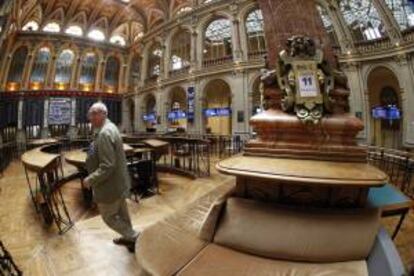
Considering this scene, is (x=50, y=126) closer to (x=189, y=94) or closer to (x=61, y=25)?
(x=61, y=25)

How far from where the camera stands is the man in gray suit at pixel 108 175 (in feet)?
8.52

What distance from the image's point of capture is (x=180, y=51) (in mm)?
21078

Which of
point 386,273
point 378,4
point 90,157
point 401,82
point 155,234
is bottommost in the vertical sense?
point 155,234

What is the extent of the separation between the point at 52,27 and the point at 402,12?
96.5ft

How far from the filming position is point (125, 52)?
28.2 m

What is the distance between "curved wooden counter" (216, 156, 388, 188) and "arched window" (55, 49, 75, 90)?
29.1m

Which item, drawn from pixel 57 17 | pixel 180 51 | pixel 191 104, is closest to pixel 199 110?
pixel 191 104

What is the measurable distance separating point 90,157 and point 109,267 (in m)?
1.13

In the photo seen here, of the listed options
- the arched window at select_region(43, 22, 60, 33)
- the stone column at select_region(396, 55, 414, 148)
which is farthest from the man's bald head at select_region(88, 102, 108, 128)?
the arched window at select_region(43, 22, 60, 33)

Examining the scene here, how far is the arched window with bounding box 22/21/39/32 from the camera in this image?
975 inches

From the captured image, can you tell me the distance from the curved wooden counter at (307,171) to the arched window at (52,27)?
99.8 feet

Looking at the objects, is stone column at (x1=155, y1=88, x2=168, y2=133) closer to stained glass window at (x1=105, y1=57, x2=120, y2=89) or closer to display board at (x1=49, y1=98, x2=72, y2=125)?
stained glass window at (x1=105, y1=57, x2=120, y2=89)

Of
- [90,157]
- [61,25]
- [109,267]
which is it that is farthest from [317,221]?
[61,25]

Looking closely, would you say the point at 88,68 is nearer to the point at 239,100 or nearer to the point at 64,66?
the point at 64,66
